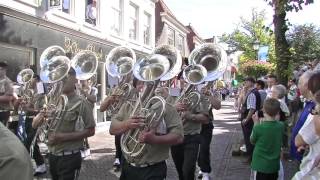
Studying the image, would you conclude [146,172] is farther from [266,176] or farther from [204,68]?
[204,68]

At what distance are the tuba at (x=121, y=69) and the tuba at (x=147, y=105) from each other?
42.1 inches

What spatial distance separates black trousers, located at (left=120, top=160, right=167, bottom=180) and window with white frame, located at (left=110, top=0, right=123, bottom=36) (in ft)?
47.5

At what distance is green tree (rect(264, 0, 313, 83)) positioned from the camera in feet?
30.6

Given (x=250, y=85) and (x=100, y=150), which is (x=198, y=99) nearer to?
(x=250, y=85)

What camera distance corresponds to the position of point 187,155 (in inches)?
246

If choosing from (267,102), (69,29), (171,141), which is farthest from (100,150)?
(171,141)

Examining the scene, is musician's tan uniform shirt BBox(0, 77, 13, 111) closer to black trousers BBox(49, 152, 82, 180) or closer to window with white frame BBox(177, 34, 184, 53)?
black trousers BBox(49, 152, 82, 180)

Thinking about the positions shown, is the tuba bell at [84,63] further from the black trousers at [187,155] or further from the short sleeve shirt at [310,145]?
the short sleeve shirt at [310,145]

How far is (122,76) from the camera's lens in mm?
6664

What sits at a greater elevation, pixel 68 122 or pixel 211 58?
pixel 211 58

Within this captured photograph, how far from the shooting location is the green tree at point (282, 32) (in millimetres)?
9328

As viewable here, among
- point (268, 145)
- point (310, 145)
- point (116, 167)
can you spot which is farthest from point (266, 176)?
point (116, 167)

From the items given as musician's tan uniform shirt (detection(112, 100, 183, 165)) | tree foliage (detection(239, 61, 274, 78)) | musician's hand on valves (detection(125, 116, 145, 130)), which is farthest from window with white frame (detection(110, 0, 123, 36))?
musician's hand on valves (detection(125, 116, 145, 130))

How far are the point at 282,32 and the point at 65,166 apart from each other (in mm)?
6518
